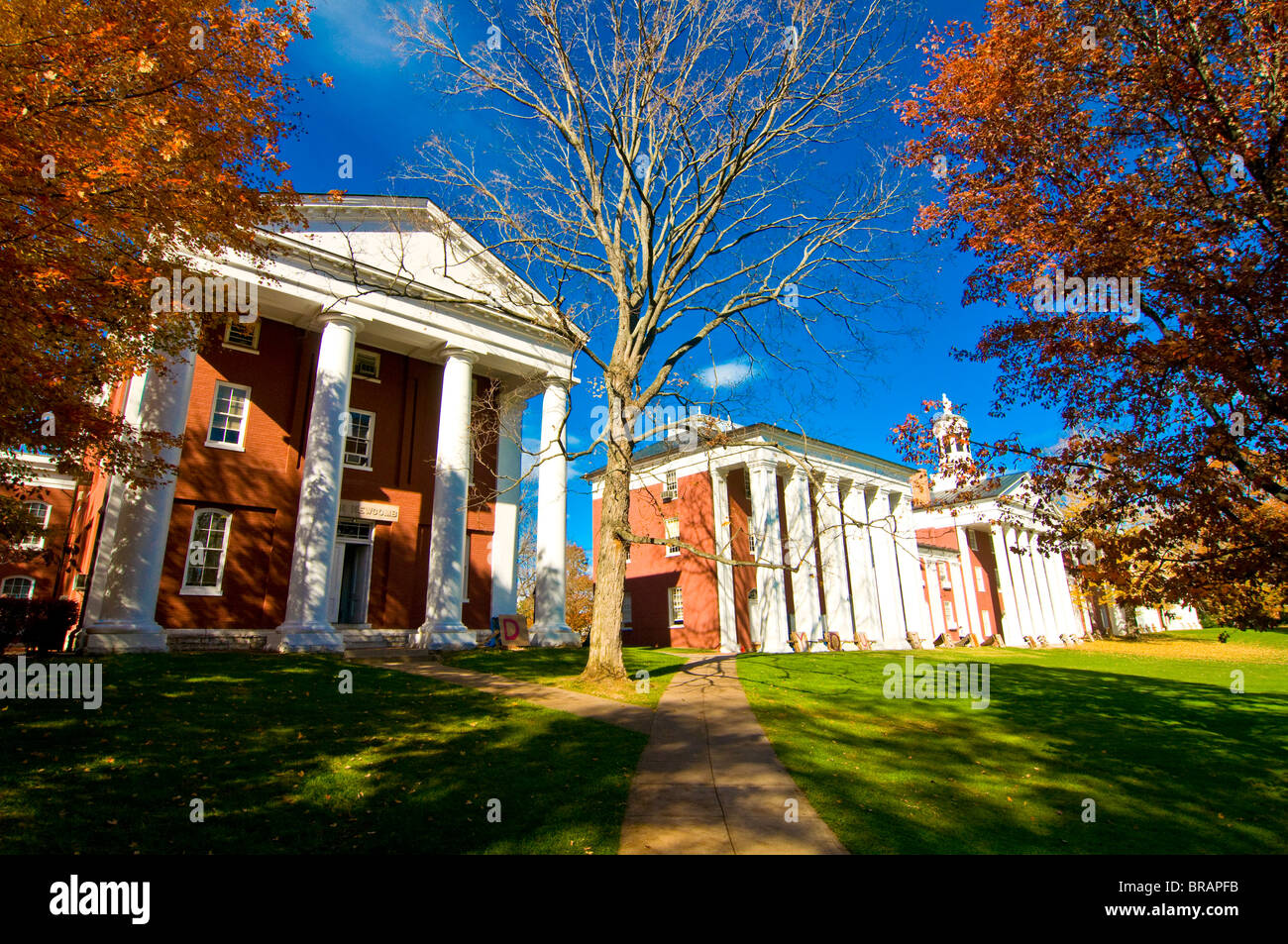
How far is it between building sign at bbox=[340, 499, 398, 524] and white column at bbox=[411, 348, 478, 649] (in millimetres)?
2639

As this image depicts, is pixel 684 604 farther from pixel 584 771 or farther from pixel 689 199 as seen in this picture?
pixel 584 771

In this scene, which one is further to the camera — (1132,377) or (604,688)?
(604,688)

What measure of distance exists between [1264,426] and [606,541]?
370 inches

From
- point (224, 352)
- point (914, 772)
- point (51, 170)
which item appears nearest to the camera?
point (914, 772)

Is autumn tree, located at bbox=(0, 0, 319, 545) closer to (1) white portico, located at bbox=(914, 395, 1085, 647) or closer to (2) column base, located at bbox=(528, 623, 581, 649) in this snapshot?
(2) column base, located at bbox=(528, 623, 581, 649)

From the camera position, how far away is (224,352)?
19531 mm

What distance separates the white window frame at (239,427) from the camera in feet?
62.2

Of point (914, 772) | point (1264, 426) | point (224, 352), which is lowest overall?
point (914, 772)

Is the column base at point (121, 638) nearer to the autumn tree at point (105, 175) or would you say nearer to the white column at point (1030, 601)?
the autumn tree at point (105, 175)

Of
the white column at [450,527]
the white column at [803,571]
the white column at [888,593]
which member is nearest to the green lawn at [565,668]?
the white column at [450,527]

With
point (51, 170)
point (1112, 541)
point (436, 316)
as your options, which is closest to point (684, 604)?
point (436, 316)

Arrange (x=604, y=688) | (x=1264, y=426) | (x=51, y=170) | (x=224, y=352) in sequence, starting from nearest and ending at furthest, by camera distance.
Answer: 1. (x=1264, y=426)
2. (x=51, y=170)
3. (x=604, y=688)
4. (x=224, y=352)

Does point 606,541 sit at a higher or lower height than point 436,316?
lower

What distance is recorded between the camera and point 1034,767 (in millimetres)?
7637
